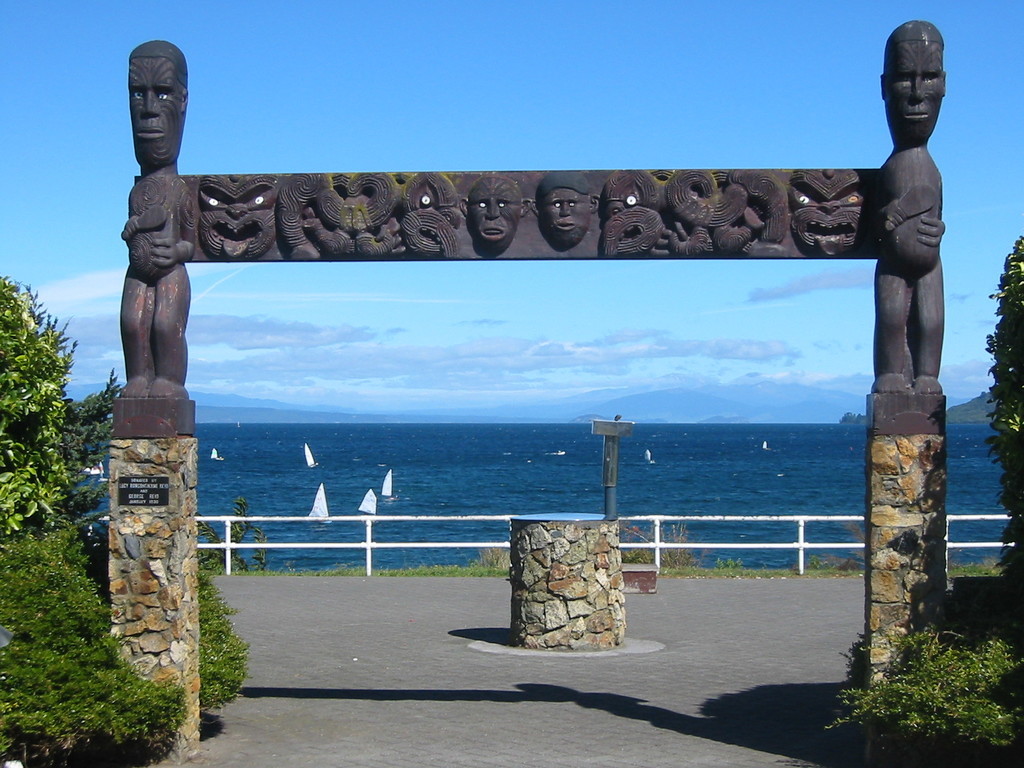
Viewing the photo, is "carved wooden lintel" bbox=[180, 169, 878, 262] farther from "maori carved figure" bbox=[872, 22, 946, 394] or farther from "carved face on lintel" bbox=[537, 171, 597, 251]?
"maori carved figure" bbox=[872, 22, 946, 394]

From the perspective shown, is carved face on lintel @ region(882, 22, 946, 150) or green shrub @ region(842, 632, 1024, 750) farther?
carved face on lintel @ region(882, 22, 946, 150)

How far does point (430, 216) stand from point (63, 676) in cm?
382

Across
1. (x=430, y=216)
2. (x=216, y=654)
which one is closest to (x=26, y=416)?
(x=216, y=654)

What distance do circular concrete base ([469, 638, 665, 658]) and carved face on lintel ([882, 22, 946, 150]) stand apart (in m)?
6.25

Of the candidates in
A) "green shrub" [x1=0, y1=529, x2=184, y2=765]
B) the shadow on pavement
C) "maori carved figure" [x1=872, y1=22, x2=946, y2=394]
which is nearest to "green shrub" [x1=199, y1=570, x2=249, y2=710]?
"green shrub" [x1=0, y1=529, x2=184, y2=765]

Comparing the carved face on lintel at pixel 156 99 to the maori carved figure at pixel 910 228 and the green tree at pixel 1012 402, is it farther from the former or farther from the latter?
the green tree at pixel 1012 402

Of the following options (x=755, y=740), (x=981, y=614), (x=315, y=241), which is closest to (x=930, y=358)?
(x=981, y=614)

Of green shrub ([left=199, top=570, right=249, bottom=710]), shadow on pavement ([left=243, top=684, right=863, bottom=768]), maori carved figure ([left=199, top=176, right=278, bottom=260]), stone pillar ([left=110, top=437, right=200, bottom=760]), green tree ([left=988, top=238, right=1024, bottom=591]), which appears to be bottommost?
shadow on pavement ([left=243, top=684, right=863, bottom=768])

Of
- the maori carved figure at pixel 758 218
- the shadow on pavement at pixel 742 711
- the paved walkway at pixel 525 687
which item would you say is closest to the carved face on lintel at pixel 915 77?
the maori carved figure at pixel 758 218

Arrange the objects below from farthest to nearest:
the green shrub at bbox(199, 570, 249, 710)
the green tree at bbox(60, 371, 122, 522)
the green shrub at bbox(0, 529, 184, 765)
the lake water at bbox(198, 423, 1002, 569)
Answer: the lake water at bbox(198, 423, 1002, 569)
the green tree at bbox(60, 371, 122, 522)
the green shrub at bbox(199, 570, 249, 710)
the green shrub at bbox(0, 529, 184, 765)

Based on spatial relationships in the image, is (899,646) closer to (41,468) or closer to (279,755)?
(279,755)

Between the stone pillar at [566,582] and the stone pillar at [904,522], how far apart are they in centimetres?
451

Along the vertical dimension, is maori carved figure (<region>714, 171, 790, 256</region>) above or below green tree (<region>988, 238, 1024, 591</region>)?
above

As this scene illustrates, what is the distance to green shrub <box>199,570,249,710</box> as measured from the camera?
8.88 m
